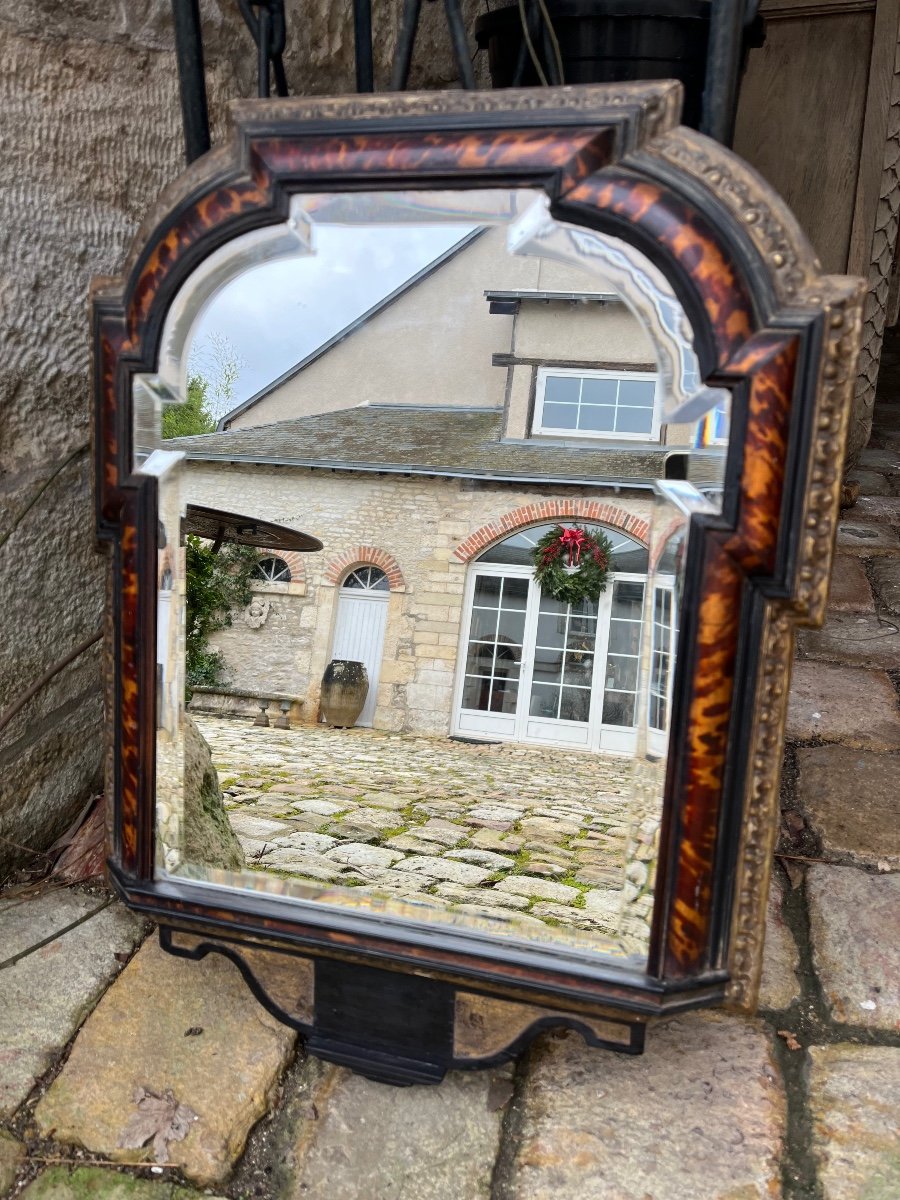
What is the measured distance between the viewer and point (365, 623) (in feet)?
4.03

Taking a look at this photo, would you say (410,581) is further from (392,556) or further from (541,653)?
(541,653)

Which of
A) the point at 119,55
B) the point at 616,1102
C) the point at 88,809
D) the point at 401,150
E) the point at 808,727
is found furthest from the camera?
the point at 808,727

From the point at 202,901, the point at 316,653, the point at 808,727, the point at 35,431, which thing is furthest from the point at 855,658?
the point at 35,431

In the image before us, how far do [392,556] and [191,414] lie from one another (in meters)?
0.31

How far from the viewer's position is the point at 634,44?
1172mm

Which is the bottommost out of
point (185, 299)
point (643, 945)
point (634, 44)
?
point (643, 945)

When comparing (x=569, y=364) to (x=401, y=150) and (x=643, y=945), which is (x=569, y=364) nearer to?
(x=401, y=150)

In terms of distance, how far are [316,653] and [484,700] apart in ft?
0.79

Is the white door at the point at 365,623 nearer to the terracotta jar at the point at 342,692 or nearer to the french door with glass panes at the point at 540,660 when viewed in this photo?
the terracotta jar at the point at 342,692

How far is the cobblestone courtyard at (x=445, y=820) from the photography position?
109 cm

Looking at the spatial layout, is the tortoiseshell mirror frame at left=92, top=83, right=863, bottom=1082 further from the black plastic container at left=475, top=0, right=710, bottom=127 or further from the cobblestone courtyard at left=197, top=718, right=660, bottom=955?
the black plastic container at left=475, top=0, right=710, bottom=127

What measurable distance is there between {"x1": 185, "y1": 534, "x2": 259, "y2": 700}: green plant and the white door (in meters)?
0.13

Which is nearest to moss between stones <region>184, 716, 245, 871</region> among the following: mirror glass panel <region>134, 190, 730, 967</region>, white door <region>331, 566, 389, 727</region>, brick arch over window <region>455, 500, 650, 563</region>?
mirror glass panel <region>134, 190, 730, 967</region>

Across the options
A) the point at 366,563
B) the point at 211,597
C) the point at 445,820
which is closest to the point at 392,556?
the point at 366,563
